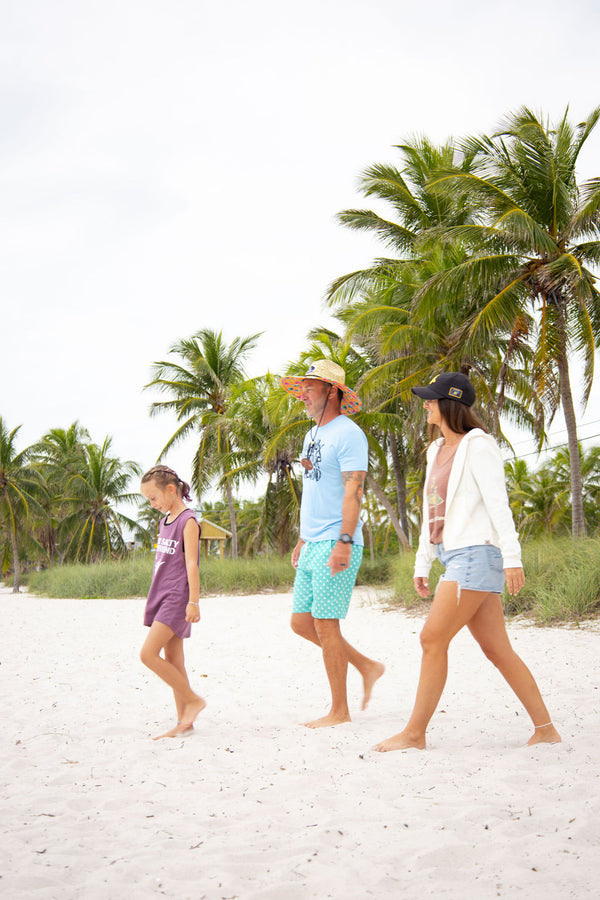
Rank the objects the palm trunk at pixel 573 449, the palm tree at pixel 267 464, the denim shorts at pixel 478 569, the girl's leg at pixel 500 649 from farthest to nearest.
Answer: the palm tree at pixel 267 464 < the palm trunk at pixel 573 449 < the girl's leg at pixel 500 649 < the denim shorts at pixel 478 569

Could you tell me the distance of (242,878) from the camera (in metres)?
2.17

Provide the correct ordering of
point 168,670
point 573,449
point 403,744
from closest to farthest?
point 403,744, point 168,670, point 573,449

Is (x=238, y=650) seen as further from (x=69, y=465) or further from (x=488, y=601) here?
(x=69, y=465)

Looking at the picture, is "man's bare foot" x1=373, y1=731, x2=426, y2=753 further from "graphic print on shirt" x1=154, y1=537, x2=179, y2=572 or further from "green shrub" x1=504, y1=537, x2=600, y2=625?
"green shrub" x1=504, y1=537, x2=600, y2=625

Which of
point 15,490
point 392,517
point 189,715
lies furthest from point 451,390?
point 15,490

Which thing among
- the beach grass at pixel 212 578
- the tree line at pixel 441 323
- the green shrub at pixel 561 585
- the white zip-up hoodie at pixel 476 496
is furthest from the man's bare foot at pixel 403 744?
the beach grass at pixel 212 578

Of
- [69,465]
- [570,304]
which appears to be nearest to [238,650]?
[570,304]

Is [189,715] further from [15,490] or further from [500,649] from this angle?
[15,490]

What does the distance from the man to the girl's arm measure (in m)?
0.56

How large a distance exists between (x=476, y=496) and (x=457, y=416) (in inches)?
16.6

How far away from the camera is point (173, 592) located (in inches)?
153

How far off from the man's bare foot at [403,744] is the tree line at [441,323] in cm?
1078

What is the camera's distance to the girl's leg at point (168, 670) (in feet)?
12.3

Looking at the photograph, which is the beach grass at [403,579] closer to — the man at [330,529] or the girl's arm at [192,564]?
the man at [330,529]
